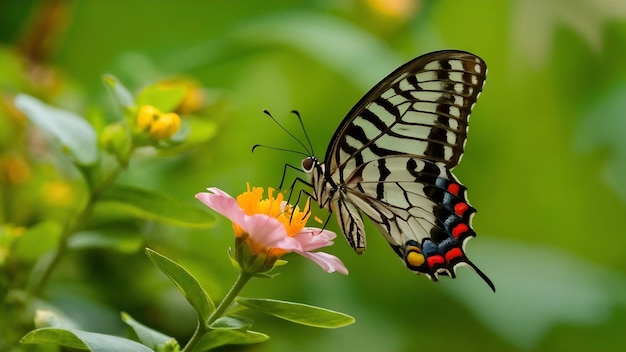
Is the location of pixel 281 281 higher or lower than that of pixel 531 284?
lower

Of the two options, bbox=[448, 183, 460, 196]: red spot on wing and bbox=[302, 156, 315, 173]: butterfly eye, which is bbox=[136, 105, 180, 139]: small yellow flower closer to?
bbox=[302, 156, 315, 173]: butterfly eye

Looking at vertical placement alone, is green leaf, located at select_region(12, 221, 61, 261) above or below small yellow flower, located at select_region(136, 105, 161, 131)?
below

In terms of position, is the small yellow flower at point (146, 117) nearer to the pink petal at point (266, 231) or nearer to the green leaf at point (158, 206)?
the green leaf at point (158, 206)

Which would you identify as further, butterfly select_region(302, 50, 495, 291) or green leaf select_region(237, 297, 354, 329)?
butterfly select_region(302, 50, 495, 291)

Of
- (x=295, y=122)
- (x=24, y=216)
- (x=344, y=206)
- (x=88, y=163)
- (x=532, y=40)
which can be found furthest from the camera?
(x=532, y=40)

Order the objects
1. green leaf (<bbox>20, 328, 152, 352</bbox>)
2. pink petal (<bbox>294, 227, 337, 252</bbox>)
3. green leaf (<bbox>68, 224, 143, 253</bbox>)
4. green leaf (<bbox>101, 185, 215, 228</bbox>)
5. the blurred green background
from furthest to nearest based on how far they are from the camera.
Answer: the blurred green background < green leaf (<bbox>68, 224, 143, 253</bbox>) < green leaf (<bbox>101, 185, 215, 228</bbox>) < pink petal (<bbox>294, 227, 337, 252</bbox>) < green leaf (<bbox>20, 328, 152, 352</bbox>)

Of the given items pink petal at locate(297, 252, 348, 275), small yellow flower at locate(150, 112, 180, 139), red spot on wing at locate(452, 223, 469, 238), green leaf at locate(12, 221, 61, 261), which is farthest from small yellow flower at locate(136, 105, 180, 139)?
red spot on wing at locate(452, 223, 469, 238)

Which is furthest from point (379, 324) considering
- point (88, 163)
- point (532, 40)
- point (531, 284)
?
point (532, 40)

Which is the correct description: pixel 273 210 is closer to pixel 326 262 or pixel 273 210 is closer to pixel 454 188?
pixel 326 262

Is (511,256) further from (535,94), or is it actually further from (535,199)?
(535,94)
